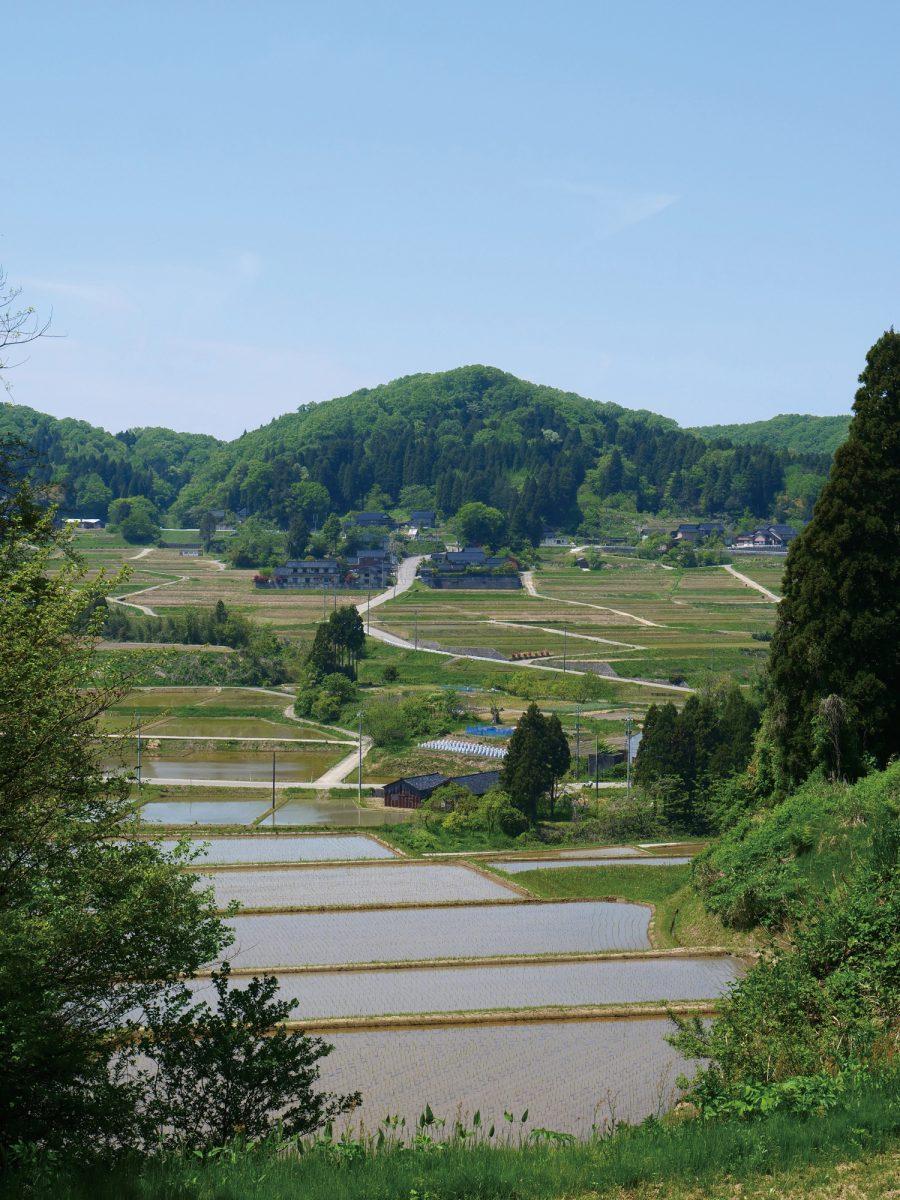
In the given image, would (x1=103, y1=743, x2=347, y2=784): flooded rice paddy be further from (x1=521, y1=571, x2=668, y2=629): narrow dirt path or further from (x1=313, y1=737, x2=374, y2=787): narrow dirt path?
(x1=521, y1=571, x2=668, y2=629): narrow dirt path

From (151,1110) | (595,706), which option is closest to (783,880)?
(151,1110)

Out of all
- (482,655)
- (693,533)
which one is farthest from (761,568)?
(482,655)

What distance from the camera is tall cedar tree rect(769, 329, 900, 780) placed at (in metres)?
13.5

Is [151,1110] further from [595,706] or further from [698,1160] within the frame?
[595,706]

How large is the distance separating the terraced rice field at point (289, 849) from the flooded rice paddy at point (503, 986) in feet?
22.0

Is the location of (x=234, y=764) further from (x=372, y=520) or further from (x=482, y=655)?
(x=372, y=520)

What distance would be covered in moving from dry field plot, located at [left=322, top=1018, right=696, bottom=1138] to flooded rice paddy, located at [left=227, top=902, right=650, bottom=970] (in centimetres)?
268

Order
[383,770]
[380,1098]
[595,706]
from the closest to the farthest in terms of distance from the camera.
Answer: [380,1098]
[383,770]
[595,706]

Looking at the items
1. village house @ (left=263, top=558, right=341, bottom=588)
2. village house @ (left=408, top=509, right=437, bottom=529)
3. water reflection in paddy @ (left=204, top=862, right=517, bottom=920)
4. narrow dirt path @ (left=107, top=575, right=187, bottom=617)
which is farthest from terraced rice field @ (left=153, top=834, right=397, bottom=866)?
village house @ (left=408, top=509, right=437, bottom=529)

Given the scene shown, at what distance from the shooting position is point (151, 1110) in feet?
20.4

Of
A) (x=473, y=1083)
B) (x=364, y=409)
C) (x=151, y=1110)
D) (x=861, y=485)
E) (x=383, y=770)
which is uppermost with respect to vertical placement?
(x=364, y=409)

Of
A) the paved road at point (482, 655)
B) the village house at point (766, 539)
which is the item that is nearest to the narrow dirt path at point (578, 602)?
the paved road at point (482, 655)

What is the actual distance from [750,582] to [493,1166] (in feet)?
227

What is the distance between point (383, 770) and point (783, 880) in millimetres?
19182
